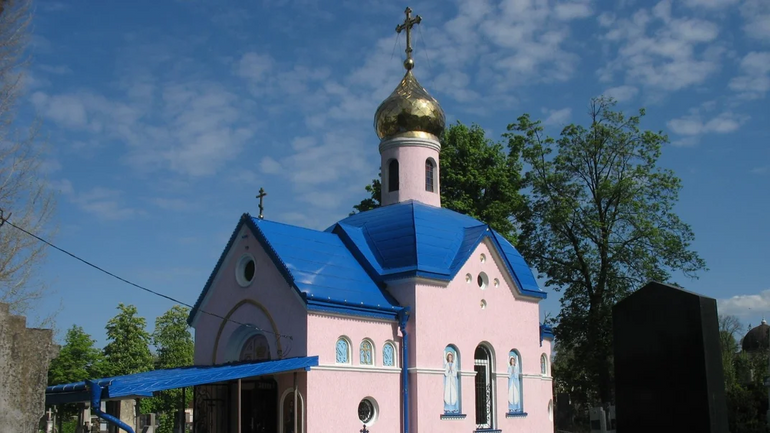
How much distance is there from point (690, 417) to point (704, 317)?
1160 millimetres

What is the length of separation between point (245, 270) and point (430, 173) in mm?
7281

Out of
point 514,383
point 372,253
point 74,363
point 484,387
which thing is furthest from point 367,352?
point 74,363

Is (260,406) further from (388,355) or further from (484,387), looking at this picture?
(484,387)

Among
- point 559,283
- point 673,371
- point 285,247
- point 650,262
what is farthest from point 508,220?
point 673,371

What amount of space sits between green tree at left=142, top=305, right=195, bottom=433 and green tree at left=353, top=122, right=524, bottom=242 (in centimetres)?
1780

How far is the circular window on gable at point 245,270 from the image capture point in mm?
17766

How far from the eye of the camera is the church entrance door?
53.4 ft

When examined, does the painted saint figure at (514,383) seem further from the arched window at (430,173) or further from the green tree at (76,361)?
the green tree at (76,361)

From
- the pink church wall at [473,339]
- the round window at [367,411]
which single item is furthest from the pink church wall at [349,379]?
the pink church wall at [473,339]

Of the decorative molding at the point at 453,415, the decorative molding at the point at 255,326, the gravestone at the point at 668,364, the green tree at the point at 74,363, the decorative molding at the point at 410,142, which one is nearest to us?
the gravestone at the point at 668,364

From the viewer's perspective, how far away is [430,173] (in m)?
23.1

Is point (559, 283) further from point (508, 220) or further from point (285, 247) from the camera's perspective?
point (285, 247)

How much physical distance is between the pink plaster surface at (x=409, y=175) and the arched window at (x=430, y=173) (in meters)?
0.15

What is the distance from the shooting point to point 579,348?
96.1 feet
